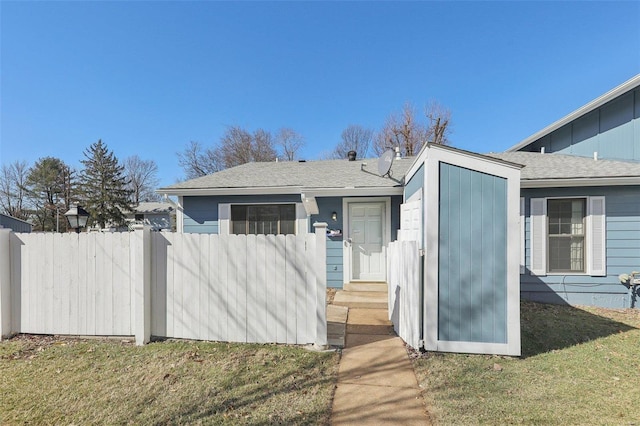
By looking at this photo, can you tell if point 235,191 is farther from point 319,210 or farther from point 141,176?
point 141,176

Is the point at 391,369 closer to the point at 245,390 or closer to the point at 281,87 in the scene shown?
the point at 245,390

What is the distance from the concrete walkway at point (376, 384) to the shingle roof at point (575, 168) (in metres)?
4.08

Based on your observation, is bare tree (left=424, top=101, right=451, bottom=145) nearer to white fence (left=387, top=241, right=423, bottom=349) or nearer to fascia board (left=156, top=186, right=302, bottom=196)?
fascia board (left=156, top=186, right=302, bottom=196)

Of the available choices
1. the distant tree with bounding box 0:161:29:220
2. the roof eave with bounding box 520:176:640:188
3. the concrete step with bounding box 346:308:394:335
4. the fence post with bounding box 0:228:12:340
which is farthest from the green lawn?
the distant tree with bounding box 0:161:29:220

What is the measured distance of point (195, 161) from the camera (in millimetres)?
29125

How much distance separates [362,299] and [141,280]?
4017mm

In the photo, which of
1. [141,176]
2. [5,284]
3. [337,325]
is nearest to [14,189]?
[141,176]

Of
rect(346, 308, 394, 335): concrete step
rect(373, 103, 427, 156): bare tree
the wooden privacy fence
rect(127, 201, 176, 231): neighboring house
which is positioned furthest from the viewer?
rect(127, 201, 176, 231): neighboring house

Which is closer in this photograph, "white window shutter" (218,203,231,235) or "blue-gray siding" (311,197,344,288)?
"blue-gray siding" (311,197,344,288)

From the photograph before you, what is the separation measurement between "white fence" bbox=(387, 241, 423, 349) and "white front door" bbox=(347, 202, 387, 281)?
2471 millimetres

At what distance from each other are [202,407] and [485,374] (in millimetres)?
2787

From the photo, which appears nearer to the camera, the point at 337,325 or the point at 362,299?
the point at 337,325

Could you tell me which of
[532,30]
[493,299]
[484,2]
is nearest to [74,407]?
[493,299]

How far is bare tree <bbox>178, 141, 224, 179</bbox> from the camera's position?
94.0 ft
